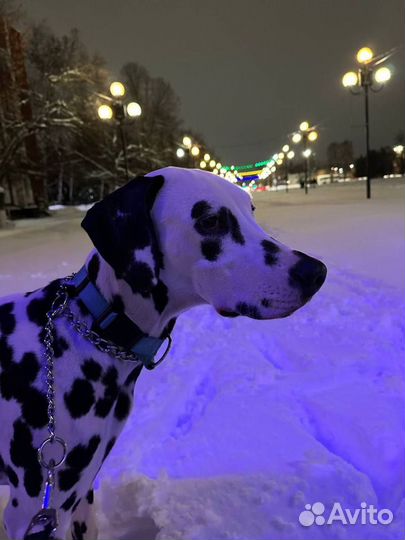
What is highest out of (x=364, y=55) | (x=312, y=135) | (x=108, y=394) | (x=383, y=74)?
(x=364, y=55)

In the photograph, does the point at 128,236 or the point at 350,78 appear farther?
the point at 350,78

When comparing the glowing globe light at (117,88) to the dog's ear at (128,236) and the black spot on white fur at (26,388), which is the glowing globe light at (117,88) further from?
the black spot on white fur at (26,388)

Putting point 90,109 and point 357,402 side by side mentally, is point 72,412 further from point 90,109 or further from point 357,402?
point 90,109

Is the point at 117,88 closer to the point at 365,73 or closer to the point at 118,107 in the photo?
the point at 118,107

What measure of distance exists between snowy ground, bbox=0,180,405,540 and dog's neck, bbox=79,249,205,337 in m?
1.10

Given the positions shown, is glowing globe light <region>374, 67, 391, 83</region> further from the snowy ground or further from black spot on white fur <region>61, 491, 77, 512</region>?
black spot on white fur <region>61, 491, 77, 512</region>

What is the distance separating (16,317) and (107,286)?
404 millimetres

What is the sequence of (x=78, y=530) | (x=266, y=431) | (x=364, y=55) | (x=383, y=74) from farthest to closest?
(x=364, y=55) → (x=383, y=74) → (x=266, y=431) → (x=78, y=530)

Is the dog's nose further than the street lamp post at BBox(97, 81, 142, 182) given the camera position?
No

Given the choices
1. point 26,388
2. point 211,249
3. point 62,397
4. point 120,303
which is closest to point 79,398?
point 62,397

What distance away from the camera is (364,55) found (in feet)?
56.7

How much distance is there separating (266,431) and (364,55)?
18.2 meters

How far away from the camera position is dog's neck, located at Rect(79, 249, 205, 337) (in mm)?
1670

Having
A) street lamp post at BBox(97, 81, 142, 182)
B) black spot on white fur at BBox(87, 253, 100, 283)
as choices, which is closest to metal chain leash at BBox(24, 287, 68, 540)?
black spot on white fur at BBox(87, 253, 100, 283)
